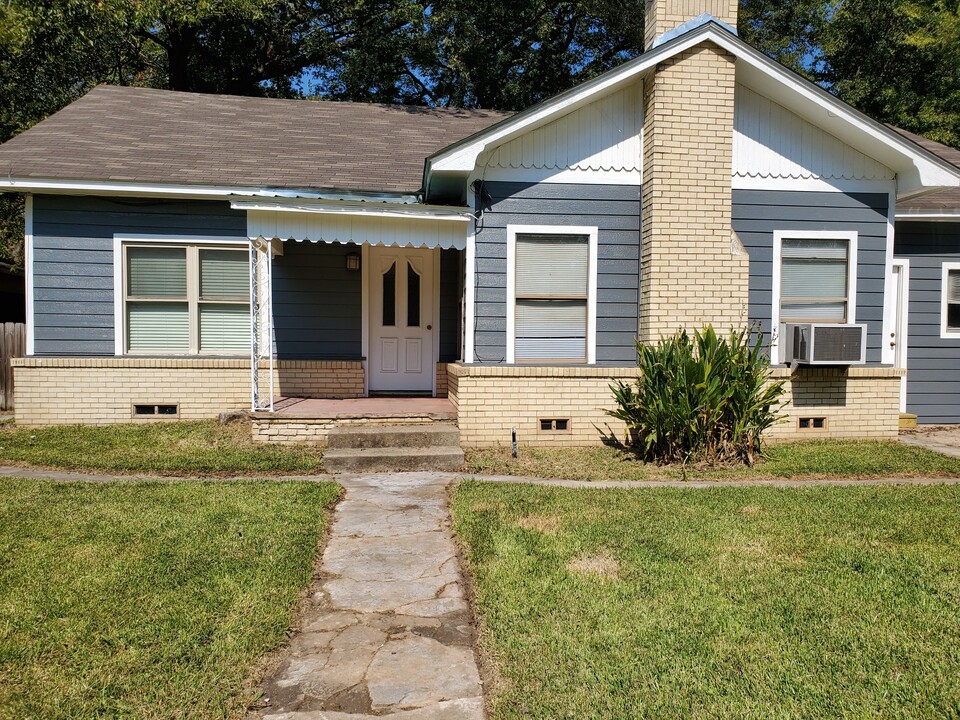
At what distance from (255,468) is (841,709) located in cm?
556

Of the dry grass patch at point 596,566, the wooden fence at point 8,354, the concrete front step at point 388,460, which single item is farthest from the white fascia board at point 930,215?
the wooden fence at point 8,354

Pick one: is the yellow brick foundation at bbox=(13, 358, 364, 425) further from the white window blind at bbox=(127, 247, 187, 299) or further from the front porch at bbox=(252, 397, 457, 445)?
the front porch at bbox=(252, 397, 457, 445)

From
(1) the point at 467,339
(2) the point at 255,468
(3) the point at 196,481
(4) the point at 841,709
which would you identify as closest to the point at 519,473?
(1) the point at 467,339

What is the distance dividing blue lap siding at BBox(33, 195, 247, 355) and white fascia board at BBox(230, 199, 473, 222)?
94.0 inches

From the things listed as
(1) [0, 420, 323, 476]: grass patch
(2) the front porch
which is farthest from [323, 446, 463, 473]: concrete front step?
(2) the front porch

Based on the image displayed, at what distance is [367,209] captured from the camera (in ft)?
24.8

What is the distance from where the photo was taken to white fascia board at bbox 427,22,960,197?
291 inches

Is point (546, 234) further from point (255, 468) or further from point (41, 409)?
point (41, 409)

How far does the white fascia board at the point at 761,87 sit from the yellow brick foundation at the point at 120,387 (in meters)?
4.46

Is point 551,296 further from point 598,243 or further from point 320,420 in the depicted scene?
point 320,420

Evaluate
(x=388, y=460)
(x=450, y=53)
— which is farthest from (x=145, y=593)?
(x=450, y=53)

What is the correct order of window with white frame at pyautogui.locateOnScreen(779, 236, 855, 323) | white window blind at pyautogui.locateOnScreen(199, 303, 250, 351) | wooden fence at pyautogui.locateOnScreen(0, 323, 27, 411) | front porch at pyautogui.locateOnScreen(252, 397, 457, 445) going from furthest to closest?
wooden fence at pyautogui.locateOnScreen(0, 323, 27, 411) → white window blind at pyautogui.locateOnScreen(199, 303, 250, 351) → window with white frame at pyautogui.locateOnScreen(779, 236, 855, 323) → front porch at pyautogui.locateOnScreen(252, 397, 457, 445)

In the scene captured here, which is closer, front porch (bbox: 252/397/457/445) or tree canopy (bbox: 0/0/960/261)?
front porch (bbox: 252/397/457/445)

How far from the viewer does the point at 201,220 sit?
30.0ft
